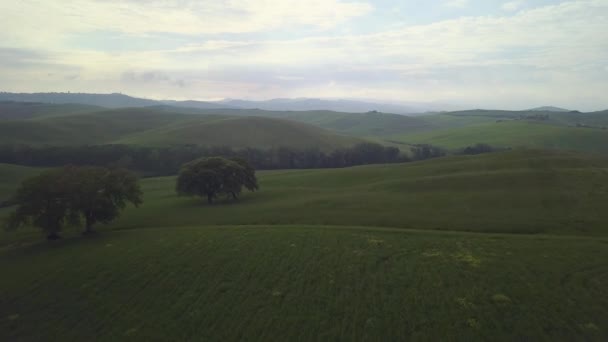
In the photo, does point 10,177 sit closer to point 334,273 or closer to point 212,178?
point 212,178

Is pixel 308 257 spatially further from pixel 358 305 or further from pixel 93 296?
pixel 93 296

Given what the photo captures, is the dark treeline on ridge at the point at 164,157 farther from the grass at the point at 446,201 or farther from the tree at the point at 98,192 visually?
the tree at the point at 98,192

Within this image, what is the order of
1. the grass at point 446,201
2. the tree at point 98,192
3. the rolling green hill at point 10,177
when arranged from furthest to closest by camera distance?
the rolling green hill at point 10,177 < the tree at point 98,192 < the grass at point 446,201

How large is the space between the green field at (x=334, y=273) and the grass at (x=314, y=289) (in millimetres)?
152

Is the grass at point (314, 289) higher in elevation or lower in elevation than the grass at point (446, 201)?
lower

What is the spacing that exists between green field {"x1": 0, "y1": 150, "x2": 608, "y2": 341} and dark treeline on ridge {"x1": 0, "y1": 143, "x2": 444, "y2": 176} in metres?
90.2

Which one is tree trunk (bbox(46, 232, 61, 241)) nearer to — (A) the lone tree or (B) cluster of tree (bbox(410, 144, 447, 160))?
(A) the lone tree

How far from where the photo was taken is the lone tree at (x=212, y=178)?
242 ft

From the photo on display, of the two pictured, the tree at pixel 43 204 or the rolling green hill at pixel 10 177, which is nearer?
the tree at pixel 43 204

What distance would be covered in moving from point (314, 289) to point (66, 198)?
41.4 metres

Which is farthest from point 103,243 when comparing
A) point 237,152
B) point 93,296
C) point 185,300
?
point 237,152

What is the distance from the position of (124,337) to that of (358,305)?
19955 millimetres

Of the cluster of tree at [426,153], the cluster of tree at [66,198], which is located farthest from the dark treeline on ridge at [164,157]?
the cluster of tree at [66,198]

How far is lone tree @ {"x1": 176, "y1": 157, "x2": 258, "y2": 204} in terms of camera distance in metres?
73.8
